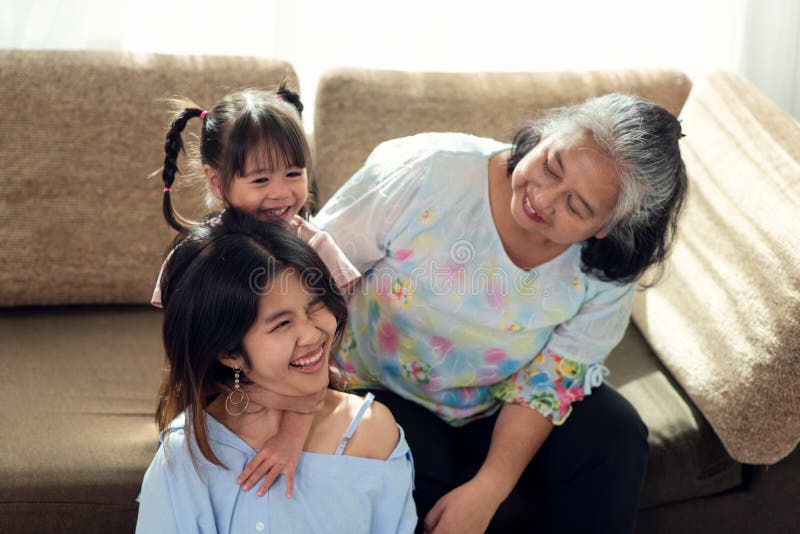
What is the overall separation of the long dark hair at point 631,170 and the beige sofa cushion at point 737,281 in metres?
0.23

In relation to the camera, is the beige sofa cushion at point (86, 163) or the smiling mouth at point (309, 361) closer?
the smiling mouth at point (309, 361)

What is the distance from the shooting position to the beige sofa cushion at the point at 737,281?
1648mm

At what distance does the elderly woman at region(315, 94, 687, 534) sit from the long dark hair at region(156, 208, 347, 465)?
0.31 m

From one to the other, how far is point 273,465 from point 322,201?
2.78 ft

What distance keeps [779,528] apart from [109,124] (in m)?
1.67

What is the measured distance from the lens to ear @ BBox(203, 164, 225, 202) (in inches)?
55.4

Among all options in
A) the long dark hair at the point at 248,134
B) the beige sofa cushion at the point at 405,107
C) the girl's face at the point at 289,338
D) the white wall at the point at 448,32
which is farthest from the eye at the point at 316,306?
the white wall at the point at 448,32

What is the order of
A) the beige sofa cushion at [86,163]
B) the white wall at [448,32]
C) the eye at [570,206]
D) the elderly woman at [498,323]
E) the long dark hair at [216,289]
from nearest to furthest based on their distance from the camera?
the long dark hair at [216,289] → the eye at [570,206] → the elderly woman at [498,323] → the beige sofa cushion at [86,163] → the white wall at [448,32]

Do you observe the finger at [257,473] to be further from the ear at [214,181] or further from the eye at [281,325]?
the ear at [214,181]

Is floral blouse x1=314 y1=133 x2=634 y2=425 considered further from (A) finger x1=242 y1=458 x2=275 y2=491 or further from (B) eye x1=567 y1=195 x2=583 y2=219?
(A) finger x1=242 y1=458 x2=275 y2=491

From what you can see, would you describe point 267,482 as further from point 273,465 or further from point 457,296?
point 457,296

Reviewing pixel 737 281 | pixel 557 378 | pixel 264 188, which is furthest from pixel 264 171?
pixel 737 281

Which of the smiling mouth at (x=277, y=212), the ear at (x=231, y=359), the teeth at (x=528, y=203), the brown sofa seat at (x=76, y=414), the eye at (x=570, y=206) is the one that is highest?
the eye at (x=570, y=206)

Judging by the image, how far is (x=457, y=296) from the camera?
1.60 metres
